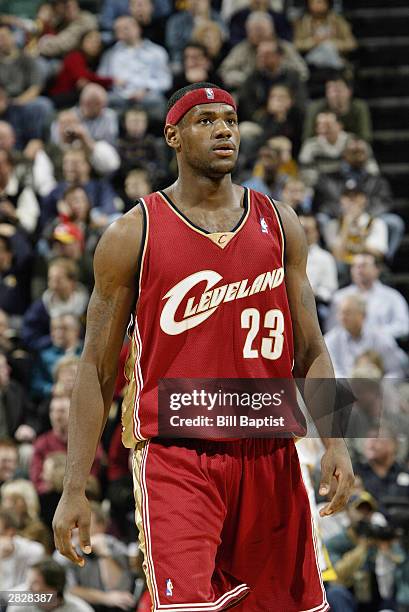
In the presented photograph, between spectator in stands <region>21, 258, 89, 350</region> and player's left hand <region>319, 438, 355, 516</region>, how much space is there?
18.7ft

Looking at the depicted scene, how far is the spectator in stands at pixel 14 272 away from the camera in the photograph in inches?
422

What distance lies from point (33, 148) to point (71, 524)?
8025 mm

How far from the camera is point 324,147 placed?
12125 millimetres

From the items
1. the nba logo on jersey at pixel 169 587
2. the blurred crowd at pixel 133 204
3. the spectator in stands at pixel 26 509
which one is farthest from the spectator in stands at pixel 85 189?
the nba logo on jersey at pixel 169 587

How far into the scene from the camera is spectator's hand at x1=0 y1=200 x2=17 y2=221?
11180 mm

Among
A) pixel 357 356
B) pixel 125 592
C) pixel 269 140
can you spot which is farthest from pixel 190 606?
pixel 269 140

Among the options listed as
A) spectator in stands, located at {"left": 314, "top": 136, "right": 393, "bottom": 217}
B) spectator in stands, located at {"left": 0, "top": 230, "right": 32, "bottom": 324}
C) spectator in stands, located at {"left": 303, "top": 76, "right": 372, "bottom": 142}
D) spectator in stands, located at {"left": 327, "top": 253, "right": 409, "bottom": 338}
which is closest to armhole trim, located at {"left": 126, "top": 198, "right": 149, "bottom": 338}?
spectator in stands, located at {"left": 327, "top": 253, "right": 409, "bottom": 338}

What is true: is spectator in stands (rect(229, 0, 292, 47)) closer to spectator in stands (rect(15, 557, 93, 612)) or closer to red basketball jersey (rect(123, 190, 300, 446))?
spectator in stands (rect(15, 557, 93, 612))

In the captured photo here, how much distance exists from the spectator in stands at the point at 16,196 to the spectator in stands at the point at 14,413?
1981 millimetres

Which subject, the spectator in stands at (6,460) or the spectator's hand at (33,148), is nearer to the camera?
the spectator in stands at (6,460)

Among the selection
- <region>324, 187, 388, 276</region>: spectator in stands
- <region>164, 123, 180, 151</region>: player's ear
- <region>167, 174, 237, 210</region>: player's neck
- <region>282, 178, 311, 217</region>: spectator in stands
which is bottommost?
<region>167, 174, 237, 210</region>: player's neck

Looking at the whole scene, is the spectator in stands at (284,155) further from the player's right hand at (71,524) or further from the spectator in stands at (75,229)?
the player's right hand at (71,524)

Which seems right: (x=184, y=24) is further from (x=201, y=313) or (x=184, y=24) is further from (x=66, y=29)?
(x=201, y=313)

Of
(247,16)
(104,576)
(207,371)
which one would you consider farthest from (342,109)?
(207,371)
